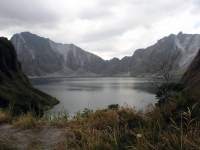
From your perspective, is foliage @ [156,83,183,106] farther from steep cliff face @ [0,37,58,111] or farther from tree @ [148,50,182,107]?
steep cliff face @ [0,37,58,111]

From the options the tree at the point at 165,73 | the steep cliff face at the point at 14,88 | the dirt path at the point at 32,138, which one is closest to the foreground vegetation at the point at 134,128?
the dirt path at the point at 32,138

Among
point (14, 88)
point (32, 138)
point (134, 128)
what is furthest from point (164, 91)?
point (14, 88)

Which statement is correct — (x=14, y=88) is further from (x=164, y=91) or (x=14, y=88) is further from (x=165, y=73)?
(x=165, y=73)

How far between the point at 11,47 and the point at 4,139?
121 meters

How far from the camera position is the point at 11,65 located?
10450cm

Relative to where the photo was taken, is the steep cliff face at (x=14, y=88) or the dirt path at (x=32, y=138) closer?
the dirt path at (x=32, y=138)

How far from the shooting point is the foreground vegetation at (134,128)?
464cm

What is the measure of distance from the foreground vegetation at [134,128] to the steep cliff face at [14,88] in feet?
137

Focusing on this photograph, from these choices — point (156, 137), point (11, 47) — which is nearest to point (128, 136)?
point (156, 137)

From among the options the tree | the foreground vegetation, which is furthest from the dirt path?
the tree

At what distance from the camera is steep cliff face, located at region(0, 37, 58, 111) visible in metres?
61.0

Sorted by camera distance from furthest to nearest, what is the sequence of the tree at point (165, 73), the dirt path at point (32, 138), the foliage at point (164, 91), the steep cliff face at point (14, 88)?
1. the steep cliff face at point (14, 88)
2. the tree at point (165, 73)
3. the foliage at point (164, 91)
4. the dirt path at point (32, 138)

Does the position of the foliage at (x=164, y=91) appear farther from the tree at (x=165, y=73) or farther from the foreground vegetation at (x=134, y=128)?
the foreground vegetation at (x=134, y=128)

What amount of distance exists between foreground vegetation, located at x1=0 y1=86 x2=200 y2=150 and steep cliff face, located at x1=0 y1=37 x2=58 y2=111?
41897mm
